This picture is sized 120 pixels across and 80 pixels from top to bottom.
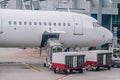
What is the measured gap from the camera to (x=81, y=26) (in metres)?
35.9

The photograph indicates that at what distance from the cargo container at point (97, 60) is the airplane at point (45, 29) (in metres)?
3.62

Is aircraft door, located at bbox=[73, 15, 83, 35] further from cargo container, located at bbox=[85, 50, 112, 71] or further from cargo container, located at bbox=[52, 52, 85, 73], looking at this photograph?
cargo container, located at bbox=[52, 52, 85, 73]

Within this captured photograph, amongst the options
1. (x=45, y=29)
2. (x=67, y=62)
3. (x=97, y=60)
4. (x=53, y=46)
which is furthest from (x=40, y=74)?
(x=45, y=29)

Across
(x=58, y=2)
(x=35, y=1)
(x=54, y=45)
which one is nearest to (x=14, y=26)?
(x=54, y=45)

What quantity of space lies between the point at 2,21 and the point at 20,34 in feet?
6.10

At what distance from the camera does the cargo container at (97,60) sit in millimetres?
32406

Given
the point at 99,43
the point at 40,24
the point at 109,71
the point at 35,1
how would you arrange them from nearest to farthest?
the point at 109,71 < the point at 40,24 < the point at 99,43 < the point at 35,1

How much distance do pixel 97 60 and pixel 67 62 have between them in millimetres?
3417

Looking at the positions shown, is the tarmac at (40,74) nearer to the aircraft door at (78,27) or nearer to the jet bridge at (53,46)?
the jet bridge at (53,46)

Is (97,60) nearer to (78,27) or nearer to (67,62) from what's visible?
(67,62)

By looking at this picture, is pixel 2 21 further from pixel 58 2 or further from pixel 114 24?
pixel 58 2

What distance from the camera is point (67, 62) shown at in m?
30.1

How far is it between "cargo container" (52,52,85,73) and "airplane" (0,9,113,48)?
4.55 metres

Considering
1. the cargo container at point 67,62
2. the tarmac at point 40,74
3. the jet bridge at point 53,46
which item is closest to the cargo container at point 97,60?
the tarmac at point 40,74
